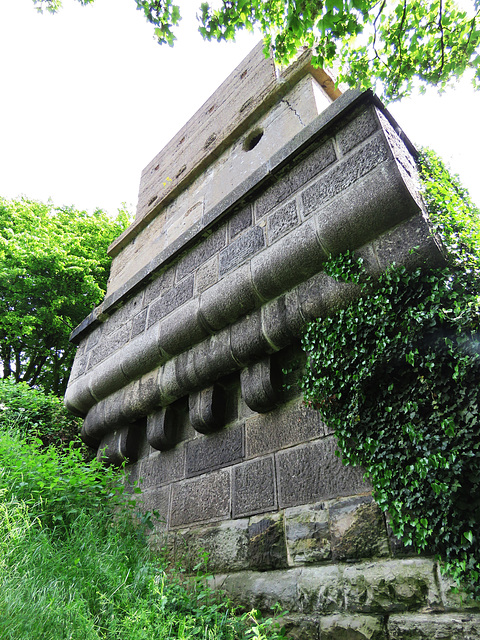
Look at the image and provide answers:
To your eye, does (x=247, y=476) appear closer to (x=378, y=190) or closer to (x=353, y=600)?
(x=353, y=600)

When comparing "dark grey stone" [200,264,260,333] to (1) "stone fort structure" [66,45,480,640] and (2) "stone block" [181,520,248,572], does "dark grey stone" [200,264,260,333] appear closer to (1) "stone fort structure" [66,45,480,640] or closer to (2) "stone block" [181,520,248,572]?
(1) "stone fort structure" [66,45,480,640]

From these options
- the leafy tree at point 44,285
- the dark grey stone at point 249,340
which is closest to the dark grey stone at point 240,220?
the dark grey stone at point 249,340

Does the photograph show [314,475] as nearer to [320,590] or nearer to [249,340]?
[320,590]

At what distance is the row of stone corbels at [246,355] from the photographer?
2191 mm

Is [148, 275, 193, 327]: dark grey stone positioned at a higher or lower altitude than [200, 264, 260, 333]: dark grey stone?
higher

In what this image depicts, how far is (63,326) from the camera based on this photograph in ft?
35.9

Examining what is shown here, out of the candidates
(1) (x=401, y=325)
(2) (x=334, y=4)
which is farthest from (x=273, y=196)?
(1) (x=401, y=325)

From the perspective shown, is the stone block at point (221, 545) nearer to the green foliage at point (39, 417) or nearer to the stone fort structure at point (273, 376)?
the stone fort structure at point (273, 376)

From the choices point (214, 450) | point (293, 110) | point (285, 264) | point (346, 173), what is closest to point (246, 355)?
point (285, 264)

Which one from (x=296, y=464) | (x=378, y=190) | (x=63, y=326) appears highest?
(x=63, y=326)

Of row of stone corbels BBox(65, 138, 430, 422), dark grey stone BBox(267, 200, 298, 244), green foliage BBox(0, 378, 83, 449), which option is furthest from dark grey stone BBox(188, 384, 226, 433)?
green foliage BBox(0, 378, 83, 449)

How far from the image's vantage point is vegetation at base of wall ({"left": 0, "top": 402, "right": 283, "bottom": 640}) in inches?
73.8

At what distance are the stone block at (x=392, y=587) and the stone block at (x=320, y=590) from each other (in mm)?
52

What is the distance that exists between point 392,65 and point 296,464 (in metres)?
2.90
